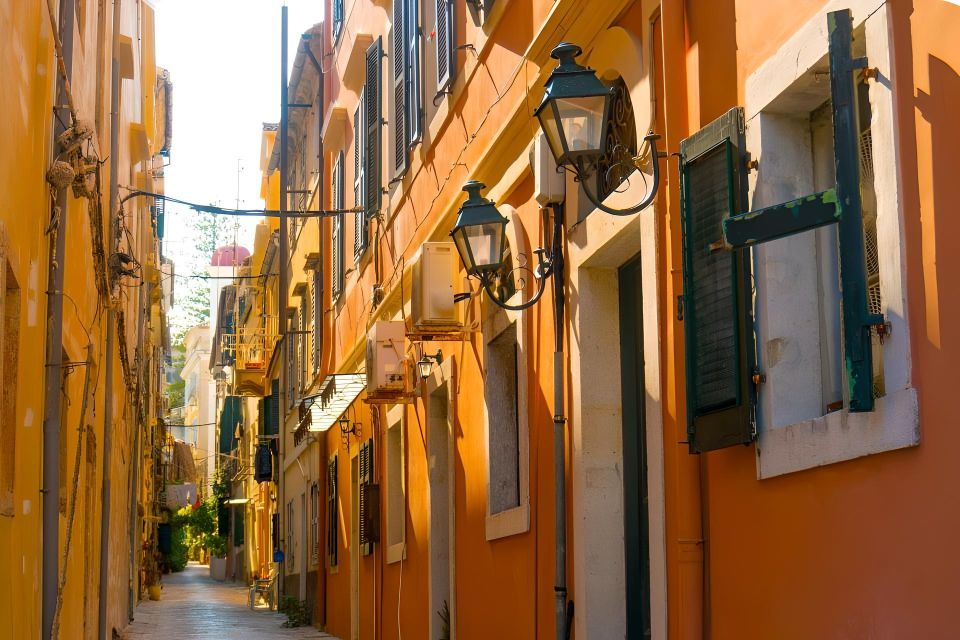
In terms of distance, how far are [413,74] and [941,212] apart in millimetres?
9573

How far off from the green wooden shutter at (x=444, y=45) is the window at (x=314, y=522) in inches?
458

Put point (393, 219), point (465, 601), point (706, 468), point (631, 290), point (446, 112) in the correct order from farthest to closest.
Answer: point (393, 219), point (446, 112), point (465, 601), point (631, 290), point (706, 468)

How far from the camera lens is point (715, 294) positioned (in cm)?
553

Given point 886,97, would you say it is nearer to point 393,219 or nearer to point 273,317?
point 393,219

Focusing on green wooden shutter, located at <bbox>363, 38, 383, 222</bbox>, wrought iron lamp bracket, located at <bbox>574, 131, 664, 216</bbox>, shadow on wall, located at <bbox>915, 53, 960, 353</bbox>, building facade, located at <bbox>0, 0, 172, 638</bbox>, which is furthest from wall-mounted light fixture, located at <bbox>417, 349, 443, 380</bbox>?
shadow on wall, located at <bbox>915, 53, 960, 353</bbox>

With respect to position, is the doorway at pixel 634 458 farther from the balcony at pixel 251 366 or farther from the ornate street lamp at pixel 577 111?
the balcony at pixel 251 366

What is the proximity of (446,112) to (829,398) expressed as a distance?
705cm

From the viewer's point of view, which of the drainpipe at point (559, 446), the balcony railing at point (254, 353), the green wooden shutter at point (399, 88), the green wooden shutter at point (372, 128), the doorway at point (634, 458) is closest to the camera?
the doorway at point (634, 458)

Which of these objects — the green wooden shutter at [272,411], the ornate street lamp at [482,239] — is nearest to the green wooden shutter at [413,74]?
the ornate street lamp at [482,239]

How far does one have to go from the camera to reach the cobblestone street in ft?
64.8

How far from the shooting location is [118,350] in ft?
52.7

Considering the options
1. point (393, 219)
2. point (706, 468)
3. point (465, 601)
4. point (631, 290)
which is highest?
point (393, 219)

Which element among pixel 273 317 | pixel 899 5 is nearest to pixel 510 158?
pixel 899 5

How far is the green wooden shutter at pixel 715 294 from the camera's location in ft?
17.4
